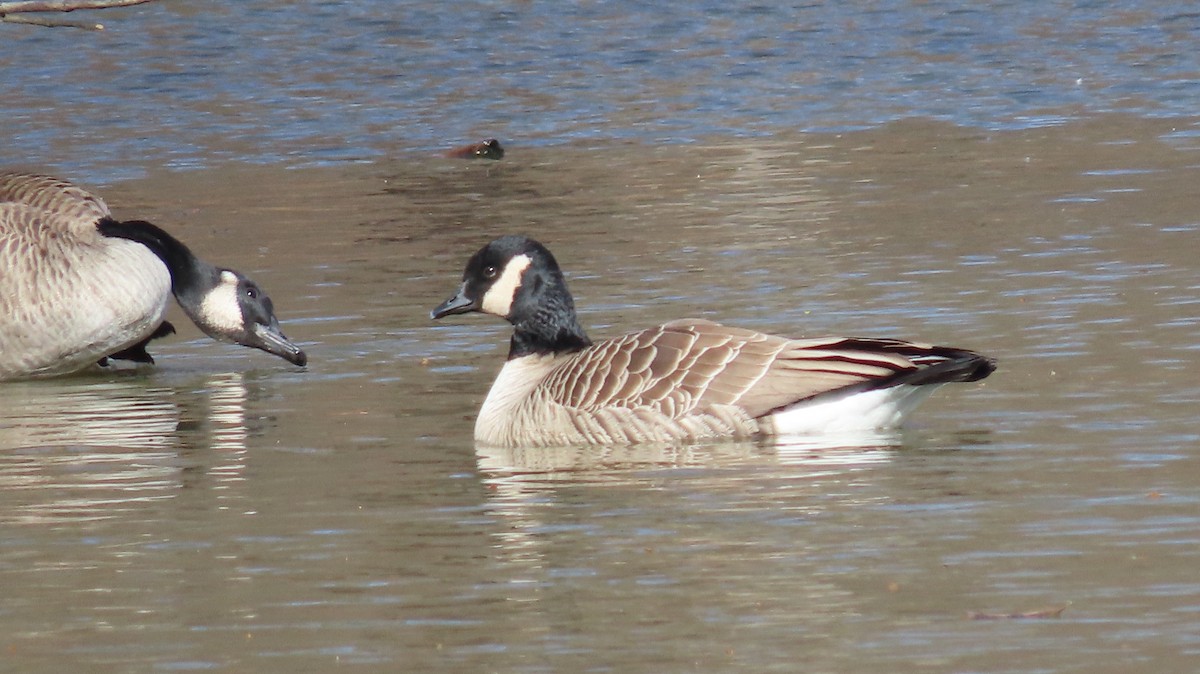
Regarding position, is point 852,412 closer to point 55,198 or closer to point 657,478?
point 657,478

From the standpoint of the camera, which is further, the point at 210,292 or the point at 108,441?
the point at 210,292

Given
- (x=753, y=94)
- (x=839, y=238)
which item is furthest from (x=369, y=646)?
(x=753, y=94)

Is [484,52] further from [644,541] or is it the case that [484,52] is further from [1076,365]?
[644,541]

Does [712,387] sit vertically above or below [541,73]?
above

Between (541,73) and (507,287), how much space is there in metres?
13.8

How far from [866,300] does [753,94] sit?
33.6ft

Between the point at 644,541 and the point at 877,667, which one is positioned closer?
the point at 877,667

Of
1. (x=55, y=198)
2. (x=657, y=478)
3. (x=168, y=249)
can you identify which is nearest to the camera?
(x=657, y=478)

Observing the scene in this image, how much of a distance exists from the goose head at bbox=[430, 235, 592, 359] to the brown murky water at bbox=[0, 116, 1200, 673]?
0.47m

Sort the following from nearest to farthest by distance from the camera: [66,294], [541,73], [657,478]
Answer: [657,478], [66,294], [541,73]

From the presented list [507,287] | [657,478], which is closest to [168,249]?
[507,287]

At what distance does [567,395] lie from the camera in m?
9.02

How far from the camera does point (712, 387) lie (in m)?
8.80

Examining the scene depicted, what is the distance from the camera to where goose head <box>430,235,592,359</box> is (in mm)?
9719
